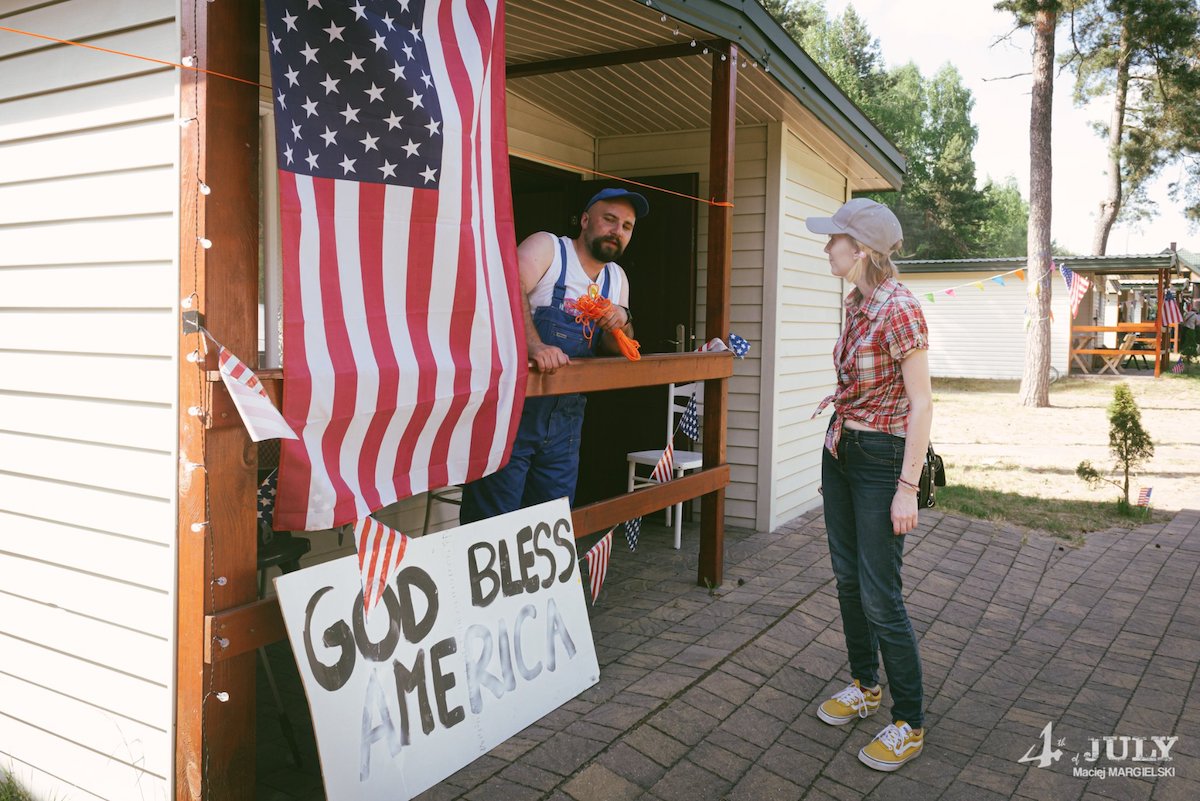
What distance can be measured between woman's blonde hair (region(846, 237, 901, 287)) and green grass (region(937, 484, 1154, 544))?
4.82 m

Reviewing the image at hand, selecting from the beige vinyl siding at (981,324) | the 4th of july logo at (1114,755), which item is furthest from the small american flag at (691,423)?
the beige vinyl siding at (981,324)

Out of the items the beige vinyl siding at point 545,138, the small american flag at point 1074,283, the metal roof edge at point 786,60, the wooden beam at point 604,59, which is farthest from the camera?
the small american flag at point 1074,283

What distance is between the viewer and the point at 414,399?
108 inches

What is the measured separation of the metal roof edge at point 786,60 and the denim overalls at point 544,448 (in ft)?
4.77

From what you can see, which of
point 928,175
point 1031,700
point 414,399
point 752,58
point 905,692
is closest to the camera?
point 414,399

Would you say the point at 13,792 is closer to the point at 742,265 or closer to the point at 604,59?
the point at 604,59

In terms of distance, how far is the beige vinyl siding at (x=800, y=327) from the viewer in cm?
659

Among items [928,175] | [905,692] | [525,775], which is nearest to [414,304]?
[525,775]

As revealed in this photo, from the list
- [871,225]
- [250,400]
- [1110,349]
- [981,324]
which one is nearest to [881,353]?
[871,225]

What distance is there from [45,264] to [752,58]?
363 cm

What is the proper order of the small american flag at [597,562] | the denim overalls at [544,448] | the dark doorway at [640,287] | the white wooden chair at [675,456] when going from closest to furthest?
the denim overalls at [544,448]
the small american flag at [597,562]
the white wooden chair at [675,456]
the dark doorway at [640,287]

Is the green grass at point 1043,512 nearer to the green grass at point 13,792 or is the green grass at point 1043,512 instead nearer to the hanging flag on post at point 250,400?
the hanging flag on post at point 250,400

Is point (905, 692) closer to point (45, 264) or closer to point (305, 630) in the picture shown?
point (305, 630)

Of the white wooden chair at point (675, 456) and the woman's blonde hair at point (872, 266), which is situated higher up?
the woman's blonde hair at point (872, 266)
